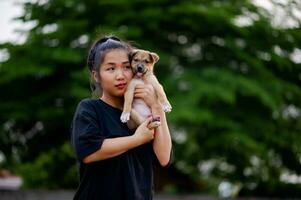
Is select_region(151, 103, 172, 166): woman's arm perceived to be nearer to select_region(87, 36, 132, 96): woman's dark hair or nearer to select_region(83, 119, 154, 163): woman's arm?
select_region(83, 119, 154, 163): woman's arm

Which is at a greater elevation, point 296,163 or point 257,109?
point 257,109

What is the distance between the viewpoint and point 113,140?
93.3 inches

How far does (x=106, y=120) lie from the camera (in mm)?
2465

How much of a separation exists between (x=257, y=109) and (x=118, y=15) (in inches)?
115

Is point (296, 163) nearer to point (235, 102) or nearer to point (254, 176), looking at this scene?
point (254, 176)

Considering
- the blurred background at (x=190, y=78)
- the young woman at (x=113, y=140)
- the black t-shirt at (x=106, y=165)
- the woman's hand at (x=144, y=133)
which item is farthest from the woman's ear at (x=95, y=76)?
the blurred background at (x=190, y=78)

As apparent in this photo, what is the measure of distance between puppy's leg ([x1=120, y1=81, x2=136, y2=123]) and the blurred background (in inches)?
326

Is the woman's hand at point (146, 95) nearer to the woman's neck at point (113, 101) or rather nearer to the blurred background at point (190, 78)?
the woman's neck at point (113, 101)

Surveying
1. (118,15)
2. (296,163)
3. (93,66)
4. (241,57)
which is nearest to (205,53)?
(241,57)

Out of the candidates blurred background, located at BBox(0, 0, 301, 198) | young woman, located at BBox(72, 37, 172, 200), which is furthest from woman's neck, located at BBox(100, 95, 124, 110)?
blurred background, located at BBox(0, 0, 301, 198)

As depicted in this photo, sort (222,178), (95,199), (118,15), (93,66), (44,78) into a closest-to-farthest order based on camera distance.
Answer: (95,199) → (93,66) → (118,15) → (44,78) → (222,178)

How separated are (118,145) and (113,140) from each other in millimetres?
28

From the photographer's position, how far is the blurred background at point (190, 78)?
1130 cm

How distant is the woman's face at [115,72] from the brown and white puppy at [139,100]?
0.03 metres
